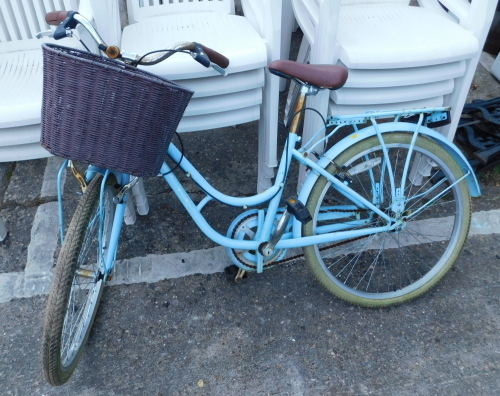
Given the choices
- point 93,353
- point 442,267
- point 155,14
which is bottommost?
point 93,353

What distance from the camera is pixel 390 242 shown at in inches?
93.0

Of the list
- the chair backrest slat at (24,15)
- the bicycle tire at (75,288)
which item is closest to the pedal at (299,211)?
the bicycle tire at (75,288)

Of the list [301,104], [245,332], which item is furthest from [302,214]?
[245,332]

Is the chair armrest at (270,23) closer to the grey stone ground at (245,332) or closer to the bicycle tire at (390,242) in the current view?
the bicycle tire at (390,242)

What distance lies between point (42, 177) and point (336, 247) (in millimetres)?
1877

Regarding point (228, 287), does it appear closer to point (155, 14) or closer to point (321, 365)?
point (321, 365)

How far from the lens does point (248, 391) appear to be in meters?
1.78

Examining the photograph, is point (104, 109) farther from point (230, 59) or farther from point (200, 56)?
point (230, 59)

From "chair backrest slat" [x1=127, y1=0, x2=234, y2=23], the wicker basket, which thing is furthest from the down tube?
"chair backrest slat" [x1=127, y1=0, x2=234, y2=23]

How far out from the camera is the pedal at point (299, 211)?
1736 mm

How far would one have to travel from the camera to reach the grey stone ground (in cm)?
180

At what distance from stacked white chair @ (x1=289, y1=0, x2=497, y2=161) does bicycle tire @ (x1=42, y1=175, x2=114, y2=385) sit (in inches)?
43.2

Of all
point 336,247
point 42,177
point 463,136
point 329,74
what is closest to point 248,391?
point 336,247

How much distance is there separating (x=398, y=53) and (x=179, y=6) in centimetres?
124
